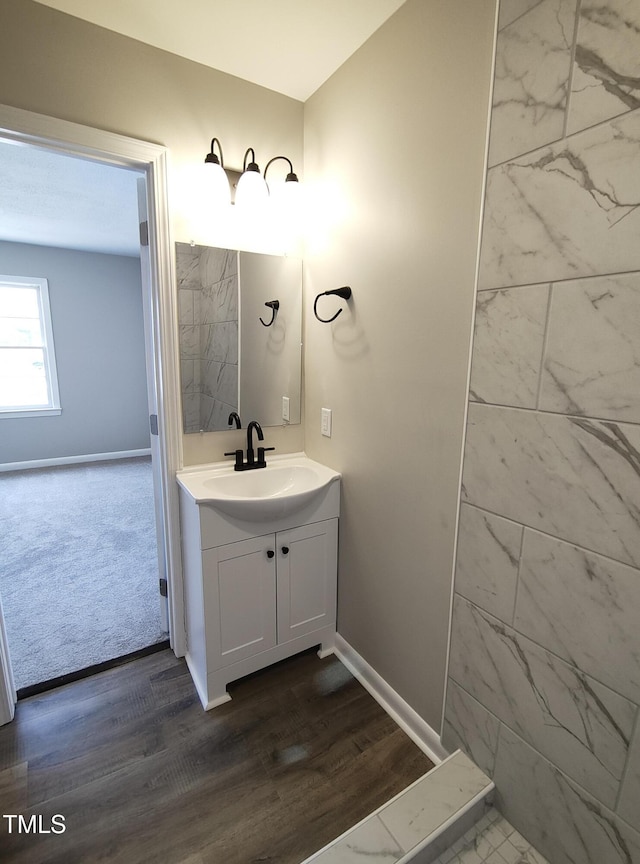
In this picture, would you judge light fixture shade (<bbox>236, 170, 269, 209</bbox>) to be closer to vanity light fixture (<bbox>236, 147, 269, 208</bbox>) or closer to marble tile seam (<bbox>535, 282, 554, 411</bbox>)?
vanity light fixture (<bbox>236, 147, 269, 208</bbox>)

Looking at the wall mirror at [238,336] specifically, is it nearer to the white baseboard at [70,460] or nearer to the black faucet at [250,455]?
the black faucet at [250,455]

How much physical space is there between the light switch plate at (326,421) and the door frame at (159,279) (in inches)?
25.2

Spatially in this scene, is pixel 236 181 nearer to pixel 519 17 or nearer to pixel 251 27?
pixel 251 27

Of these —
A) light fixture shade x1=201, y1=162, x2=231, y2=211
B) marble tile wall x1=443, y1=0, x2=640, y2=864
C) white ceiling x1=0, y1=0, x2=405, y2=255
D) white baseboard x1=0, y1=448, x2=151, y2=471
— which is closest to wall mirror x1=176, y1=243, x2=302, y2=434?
light fixture shade x1=201, y1=162, x2=231, y2=211

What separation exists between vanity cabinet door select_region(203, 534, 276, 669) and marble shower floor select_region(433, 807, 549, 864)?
89 cm

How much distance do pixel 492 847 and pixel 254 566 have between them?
1098 millimetres

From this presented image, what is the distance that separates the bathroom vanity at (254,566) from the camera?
1.53 meters

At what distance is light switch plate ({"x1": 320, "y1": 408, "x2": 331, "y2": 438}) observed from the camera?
1.85m

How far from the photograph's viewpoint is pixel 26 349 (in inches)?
178

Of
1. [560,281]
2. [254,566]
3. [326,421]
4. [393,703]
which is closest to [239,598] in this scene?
[254,566]

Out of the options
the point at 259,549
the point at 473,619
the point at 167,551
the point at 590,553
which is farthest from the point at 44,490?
the point at 590,553

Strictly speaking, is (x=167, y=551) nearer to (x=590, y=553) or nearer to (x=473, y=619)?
(x=473, y=619)

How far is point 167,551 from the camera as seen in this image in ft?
5.92

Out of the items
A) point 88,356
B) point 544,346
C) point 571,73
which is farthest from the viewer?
point 88,356
